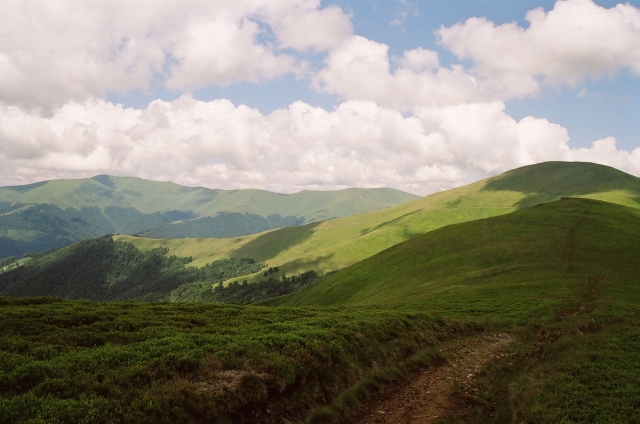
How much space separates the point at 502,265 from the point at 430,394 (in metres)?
64.6

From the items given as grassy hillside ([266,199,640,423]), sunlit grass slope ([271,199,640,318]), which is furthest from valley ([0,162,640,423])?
sunlit grass slope ([271,199,640,318])

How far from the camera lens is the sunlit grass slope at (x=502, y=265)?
51656 millimetres

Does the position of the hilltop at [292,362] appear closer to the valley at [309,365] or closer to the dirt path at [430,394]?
the valley at [309,365]

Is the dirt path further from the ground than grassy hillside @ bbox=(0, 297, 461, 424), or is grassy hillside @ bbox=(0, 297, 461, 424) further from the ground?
grassy hillside @ bbox=(0, 297, 461, 424)

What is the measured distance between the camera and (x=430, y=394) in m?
19.8

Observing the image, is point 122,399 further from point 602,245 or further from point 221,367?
point 602,245

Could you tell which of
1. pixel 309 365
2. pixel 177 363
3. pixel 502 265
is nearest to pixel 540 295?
pixel 502 265

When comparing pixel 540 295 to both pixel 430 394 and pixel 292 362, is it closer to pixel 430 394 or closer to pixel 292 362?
pixel 430 394

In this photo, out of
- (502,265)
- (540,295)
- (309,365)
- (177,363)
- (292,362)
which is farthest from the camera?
(502,265)

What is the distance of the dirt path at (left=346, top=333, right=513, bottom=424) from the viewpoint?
56.3 feet

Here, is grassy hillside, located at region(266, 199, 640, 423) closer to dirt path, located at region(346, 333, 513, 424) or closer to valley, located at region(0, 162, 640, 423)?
valley, located at region(0, 162, 640, 423)

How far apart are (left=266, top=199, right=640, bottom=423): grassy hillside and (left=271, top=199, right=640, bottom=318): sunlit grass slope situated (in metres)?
0.27

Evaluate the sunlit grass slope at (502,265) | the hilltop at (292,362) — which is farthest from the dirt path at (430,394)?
the sunlit grass slope at (502,265)

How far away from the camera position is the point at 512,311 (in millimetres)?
42125
